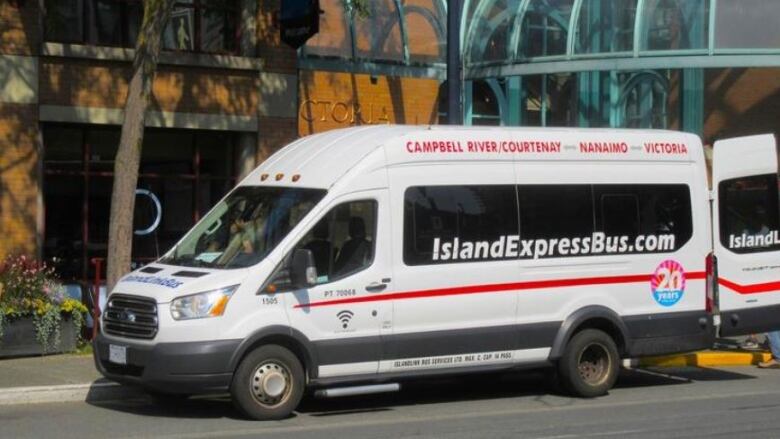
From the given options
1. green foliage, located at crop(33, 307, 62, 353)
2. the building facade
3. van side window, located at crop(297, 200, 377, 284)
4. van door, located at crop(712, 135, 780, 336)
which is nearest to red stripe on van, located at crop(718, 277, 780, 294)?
van door, located at crop(712, 135, 780, 336)

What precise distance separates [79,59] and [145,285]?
666 cm

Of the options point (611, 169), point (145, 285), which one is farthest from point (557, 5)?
point (145, 285)

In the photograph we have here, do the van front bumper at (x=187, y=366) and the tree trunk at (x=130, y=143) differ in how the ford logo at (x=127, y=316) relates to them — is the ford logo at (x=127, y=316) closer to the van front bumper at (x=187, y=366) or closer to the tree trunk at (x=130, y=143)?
the van front bumper at (x=187, y=366)

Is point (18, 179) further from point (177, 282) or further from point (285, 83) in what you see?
point (177, 282)

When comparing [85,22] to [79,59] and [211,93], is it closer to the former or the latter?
[79,59]

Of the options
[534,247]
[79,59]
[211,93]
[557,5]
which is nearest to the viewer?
[534,247]

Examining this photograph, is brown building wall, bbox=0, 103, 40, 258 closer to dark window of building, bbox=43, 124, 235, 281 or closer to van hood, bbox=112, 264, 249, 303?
dark window of building, bbox=43, 124, 235, 281

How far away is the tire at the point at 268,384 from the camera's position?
10.3 meters

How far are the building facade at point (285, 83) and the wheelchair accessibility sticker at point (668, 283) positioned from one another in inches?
225

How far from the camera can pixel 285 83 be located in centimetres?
1803

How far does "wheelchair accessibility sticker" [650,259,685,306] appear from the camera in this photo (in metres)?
12.4

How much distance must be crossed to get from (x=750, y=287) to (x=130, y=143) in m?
7.29

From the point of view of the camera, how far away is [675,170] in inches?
502

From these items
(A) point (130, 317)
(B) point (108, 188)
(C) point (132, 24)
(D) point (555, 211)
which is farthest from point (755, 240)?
(C) point (132, 24)
